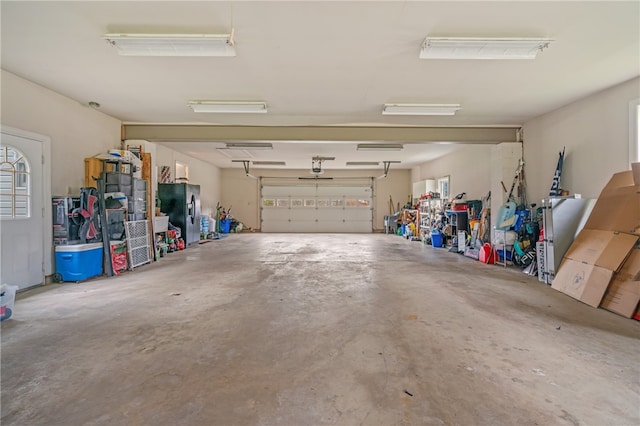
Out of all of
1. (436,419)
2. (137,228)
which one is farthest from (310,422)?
(137,228)

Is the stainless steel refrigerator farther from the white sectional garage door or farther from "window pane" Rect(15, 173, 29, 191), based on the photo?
the white sectional garage door

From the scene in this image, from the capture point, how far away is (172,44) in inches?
106

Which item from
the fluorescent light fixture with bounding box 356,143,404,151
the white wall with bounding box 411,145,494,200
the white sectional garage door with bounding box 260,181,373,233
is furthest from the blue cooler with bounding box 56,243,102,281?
the white sectional garage door with bounding box 260,181,373,233

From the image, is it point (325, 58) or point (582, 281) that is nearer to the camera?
point (325, 58)

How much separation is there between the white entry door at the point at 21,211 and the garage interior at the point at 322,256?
27mm

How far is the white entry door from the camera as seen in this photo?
3393 millimetres

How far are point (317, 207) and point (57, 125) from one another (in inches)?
355

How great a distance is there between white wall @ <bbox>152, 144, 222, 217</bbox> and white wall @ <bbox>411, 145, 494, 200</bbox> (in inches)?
327

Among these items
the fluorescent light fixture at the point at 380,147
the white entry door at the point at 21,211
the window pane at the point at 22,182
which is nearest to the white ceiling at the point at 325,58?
the white entry door at the point at 21,211

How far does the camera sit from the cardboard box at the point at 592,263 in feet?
10.3

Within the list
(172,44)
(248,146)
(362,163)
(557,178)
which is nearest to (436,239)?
(557,178)

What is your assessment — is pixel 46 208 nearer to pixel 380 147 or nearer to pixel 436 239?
pixel 380 147

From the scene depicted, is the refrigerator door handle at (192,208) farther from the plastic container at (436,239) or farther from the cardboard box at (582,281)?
the cardboard box at (582,281)

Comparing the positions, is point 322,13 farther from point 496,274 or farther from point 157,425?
point 496,274
